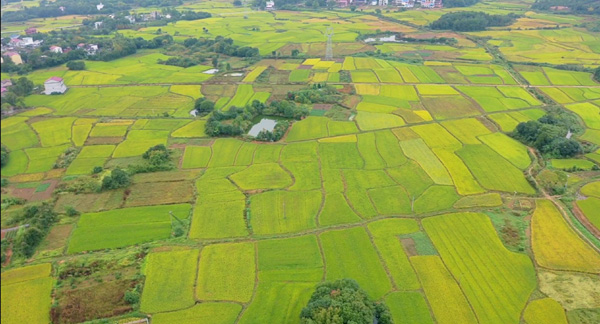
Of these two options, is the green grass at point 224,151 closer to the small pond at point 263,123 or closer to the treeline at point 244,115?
the treeline at point 244,115

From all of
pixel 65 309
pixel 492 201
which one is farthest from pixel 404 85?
pixel 65 309

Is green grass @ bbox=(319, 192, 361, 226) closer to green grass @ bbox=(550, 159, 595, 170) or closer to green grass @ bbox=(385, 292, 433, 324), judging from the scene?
green grass @ bbox=(385, 292, 433, 324)

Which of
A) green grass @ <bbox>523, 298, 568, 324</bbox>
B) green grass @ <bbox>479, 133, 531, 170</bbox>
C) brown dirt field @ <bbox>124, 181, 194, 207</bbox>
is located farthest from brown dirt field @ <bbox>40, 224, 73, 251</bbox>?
green grass @ <bbox>479, 133, 531, 170</bbox>

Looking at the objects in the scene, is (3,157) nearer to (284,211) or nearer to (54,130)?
(54,130)

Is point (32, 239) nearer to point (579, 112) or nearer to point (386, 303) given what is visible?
point (386, 303)

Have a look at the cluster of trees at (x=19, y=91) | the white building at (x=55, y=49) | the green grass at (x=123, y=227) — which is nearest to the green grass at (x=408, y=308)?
the green grass at (x=123, y=227)

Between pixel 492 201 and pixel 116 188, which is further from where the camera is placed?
pixel 116 188
